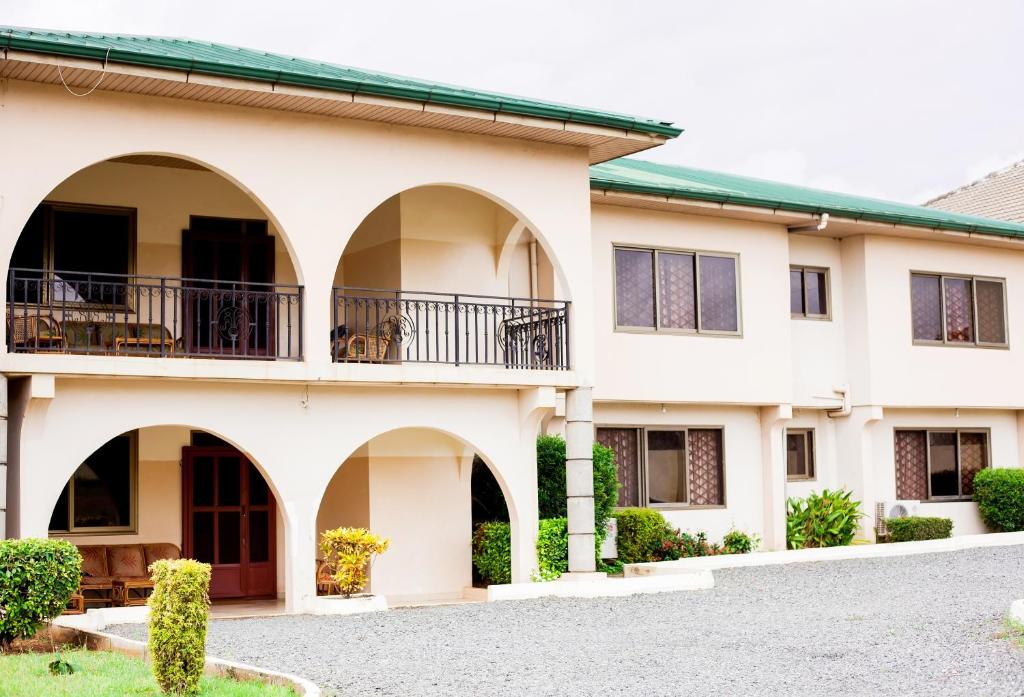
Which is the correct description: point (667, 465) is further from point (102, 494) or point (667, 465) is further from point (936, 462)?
point (102, 494)

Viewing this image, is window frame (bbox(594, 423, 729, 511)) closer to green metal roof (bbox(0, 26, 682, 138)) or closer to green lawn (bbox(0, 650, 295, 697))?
green metal roof (bbox(0, 26, 682, 138))

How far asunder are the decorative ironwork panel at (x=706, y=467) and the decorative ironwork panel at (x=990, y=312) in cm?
607

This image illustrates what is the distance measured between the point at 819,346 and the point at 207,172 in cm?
1078

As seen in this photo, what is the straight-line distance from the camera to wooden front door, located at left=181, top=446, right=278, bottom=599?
17.9m

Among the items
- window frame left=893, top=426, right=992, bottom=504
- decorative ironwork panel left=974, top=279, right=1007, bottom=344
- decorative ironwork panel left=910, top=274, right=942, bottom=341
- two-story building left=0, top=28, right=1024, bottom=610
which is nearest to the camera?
two-story building left=0, top=28, right=1024, bottom=610

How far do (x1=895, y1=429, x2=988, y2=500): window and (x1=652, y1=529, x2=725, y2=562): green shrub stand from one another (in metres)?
4.59

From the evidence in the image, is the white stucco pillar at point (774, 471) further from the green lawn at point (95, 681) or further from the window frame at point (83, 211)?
the green lawn at point (95, 681)

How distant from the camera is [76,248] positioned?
55.3 feet

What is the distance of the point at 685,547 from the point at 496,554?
12.9ft

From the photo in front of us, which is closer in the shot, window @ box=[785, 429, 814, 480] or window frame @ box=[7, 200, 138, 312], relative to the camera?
window frame @ box=[7, 200, 138, 312]

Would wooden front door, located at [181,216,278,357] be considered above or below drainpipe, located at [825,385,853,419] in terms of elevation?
above

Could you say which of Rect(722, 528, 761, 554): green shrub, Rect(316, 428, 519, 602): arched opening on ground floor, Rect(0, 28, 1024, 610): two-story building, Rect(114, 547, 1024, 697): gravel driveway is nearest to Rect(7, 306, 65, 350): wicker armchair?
Rect(0, 28, 1024, 610): two-story building

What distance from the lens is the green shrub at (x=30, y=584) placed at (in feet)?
40.5

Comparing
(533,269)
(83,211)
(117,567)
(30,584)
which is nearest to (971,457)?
(533,269)
